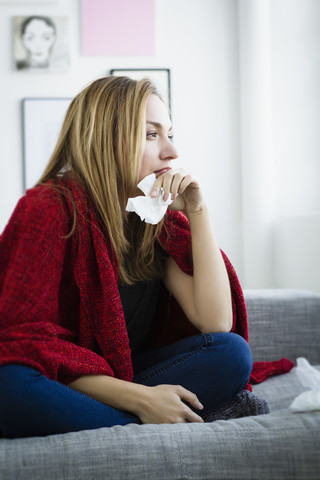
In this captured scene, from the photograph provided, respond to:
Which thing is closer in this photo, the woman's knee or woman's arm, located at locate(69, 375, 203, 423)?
woman's arm, located at locate(69, 375, 203, 423)

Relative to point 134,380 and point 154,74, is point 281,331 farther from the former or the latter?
point 154,74

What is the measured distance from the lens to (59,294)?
1135 millimetres

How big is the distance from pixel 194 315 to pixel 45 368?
44 centimetres

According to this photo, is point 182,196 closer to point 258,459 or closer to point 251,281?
point 258,459

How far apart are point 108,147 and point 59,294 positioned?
341 mm

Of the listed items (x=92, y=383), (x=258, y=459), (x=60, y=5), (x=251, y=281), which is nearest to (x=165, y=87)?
(x=60, y=5)

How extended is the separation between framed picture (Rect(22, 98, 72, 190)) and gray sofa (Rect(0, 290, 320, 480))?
7.99 feet

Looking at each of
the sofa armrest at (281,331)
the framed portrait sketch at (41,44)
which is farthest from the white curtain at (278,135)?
the framed portrait sketch at (41,44)

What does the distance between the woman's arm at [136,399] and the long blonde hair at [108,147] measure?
280 mm

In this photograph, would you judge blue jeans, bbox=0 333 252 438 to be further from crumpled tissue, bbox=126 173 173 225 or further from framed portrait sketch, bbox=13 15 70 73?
framed portrait sketch, bbox=13 15 70 73

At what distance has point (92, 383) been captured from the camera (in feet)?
3.46

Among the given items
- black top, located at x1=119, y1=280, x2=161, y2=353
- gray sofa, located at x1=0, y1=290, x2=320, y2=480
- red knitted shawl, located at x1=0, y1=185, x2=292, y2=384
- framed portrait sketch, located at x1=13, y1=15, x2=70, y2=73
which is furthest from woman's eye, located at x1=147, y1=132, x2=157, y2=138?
framed portrait sketch, located at x1=13, y1=15, x2=70, y2=73

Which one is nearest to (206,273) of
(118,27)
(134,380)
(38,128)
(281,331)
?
(134,380)

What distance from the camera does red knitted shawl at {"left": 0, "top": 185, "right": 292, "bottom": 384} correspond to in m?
0.98
